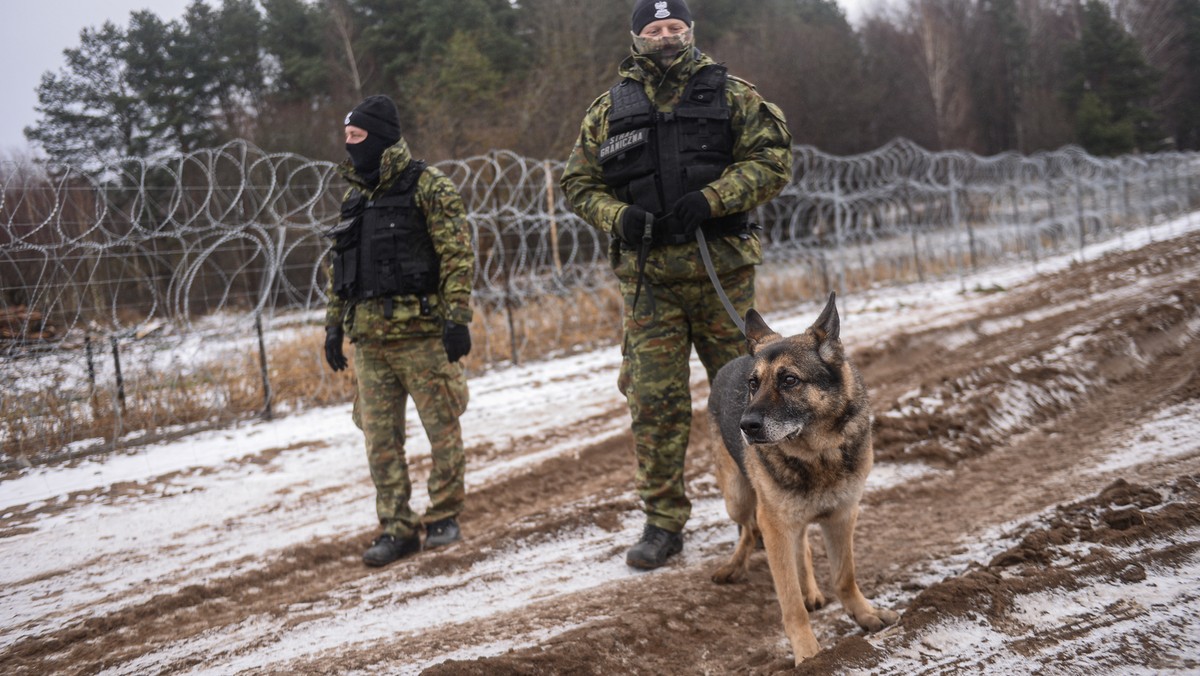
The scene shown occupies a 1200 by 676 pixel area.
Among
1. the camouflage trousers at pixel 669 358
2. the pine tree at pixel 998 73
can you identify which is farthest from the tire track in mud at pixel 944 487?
the pine tree at pixel 998 73

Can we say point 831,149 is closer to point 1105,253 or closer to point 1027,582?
point 1105,253

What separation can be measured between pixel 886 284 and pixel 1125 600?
49.2 feet

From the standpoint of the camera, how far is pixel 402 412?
459 centimetres

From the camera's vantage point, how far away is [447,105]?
19.6m

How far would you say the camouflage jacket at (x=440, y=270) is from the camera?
439 centimetres

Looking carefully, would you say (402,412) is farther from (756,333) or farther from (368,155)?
(756,333)

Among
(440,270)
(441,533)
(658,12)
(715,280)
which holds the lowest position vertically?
(441,533)

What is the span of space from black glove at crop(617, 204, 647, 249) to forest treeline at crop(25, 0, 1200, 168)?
6609 millimetres

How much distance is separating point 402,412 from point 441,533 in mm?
725

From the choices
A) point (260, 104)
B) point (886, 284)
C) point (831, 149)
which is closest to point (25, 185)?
point (886, 284)

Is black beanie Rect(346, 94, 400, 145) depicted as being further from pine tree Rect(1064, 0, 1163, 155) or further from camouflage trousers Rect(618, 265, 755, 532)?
pine tree Rect(1064, 0, 1163, 155)

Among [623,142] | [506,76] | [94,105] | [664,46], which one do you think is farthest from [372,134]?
[506,76]

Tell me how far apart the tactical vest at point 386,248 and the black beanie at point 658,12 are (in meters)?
1.54

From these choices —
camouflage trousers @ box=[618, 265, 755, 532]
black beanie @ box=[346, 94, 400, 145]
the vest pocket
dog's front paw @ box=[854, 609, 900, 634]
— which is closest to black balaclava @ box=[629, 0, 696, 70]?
camouflage trousers @ box=[618, 265, 755, 532]
